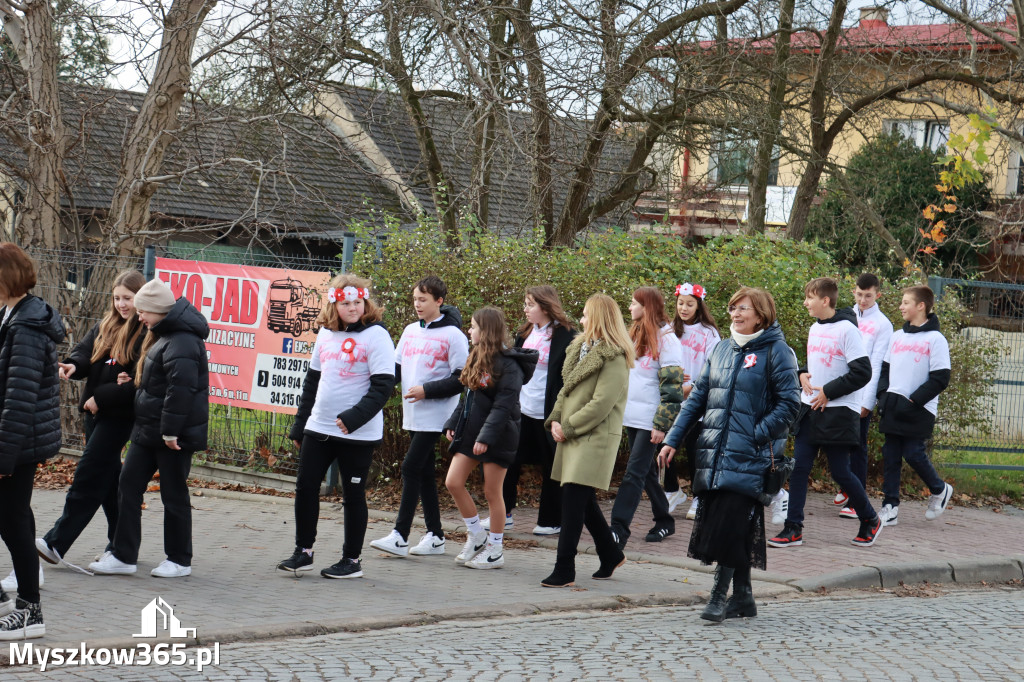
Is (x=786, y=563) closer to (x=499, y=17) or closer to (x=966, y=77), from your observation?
(x=499, y=17)

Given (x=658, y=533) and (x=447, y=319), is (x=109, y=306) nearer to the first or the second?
(x=447, y=319)

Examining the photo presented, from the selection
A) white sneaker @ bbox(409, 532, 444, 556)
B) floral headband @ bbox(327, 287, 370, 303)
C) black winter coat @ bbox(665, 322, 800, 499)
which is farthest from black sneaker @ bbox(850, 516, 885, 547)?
floral headband @ bbox(327, 287, 370, 303)

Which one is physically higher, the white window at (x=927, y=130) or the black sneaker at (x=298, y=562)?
the white window at (x=927, y=130)

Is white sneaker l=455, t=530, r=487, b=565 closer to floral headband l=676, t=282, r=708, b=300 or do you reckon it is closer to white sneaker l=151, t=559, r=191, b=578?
white sneaker l=151, t=559, r=191, b=578

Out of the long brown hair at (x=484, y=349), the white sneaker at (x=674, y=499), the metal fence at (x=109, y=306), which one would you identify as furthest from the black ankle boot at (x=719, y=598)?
the metal fence at (x=109, y=306)

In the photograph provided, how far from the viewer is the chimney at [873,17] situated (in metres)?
16.8

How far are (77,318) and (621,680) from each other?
8969 mm

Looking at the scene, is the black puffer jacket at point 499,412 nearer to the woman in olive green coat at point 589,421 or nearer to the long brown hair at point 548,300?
the woman in olive green coat at point 589,421

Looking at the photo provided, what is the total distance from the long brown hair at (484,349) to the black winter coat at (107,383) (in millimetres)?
2064

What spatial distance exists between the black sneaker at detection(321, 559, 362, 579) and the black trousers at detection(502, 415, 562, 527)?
4.88 feet

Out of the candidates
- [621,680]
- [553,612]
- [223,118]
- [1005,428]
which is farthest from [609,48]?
[621,680]

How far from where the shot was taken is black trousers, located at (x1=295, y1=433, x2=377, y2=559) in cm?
713

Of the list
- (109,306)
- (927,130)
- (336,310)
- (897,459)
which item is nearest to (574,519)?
(336,310)

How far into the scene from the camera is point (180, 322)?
6887mm
